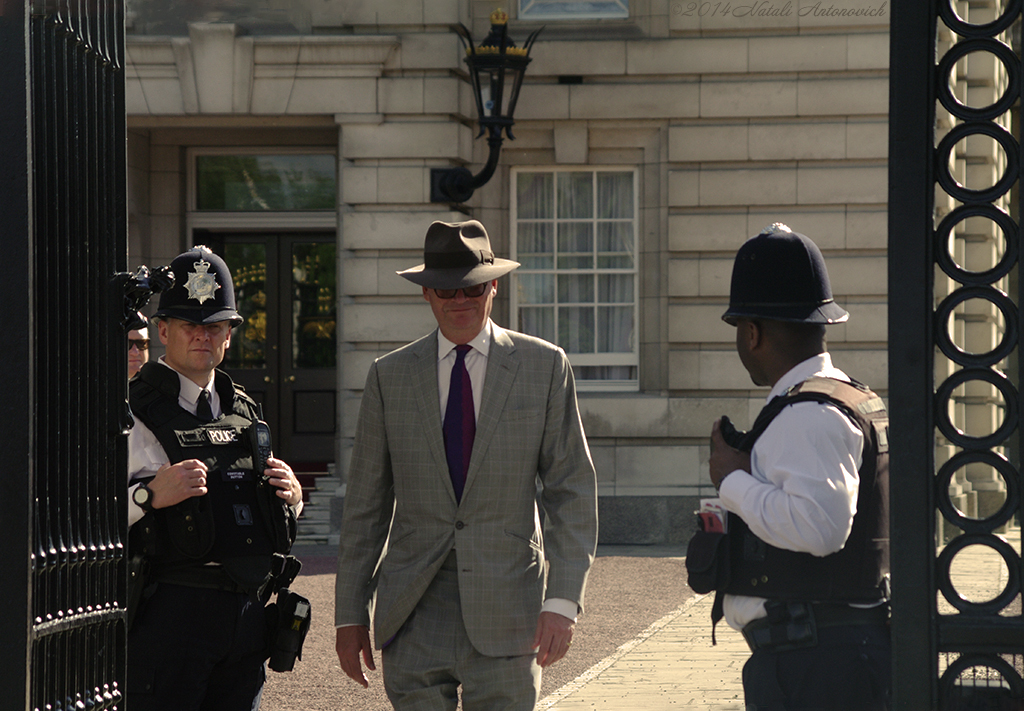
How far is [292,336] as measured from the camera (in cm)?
1438

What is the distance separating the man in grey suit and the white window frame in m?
10.1

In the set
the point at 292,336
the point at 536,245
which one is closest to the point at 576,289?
the point at 536,245

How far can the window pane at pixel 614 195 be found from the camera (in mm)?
13055

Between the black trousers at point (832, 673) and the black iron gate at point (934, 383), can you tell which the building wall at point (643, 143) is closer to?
the black trousers at point (832, 673)

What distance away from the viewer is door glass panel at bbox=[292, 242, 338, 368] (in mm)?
14305

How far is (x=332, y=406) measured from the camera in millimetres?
14297

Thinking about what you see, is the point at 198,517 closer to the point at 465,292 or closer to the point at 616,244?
the point at 465,292

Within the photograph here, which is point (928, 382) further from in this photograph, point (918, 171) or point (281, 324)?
point (281, 324)

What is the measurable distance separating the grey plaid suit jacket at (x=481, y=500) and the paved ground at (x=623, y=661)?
1.41 metres

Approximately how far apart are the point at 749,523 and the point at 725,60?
10.2 meters

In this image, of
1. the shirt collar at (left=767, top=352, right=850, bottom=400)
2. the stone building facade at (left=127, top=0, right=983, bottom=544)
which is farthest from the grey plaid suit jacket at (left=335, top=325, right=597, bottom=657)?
the stone building facade at (left=127, top=0, right=983, bottom=544)

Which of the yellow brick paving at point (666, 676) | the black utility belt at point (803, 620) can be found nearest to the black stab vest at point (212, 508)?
the black utility belt at point (803, 620)

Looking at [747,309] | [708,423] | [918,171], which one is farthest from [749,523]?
[708,423]

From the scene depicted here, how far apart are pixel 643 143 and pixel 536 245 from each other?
1563 millimetres
